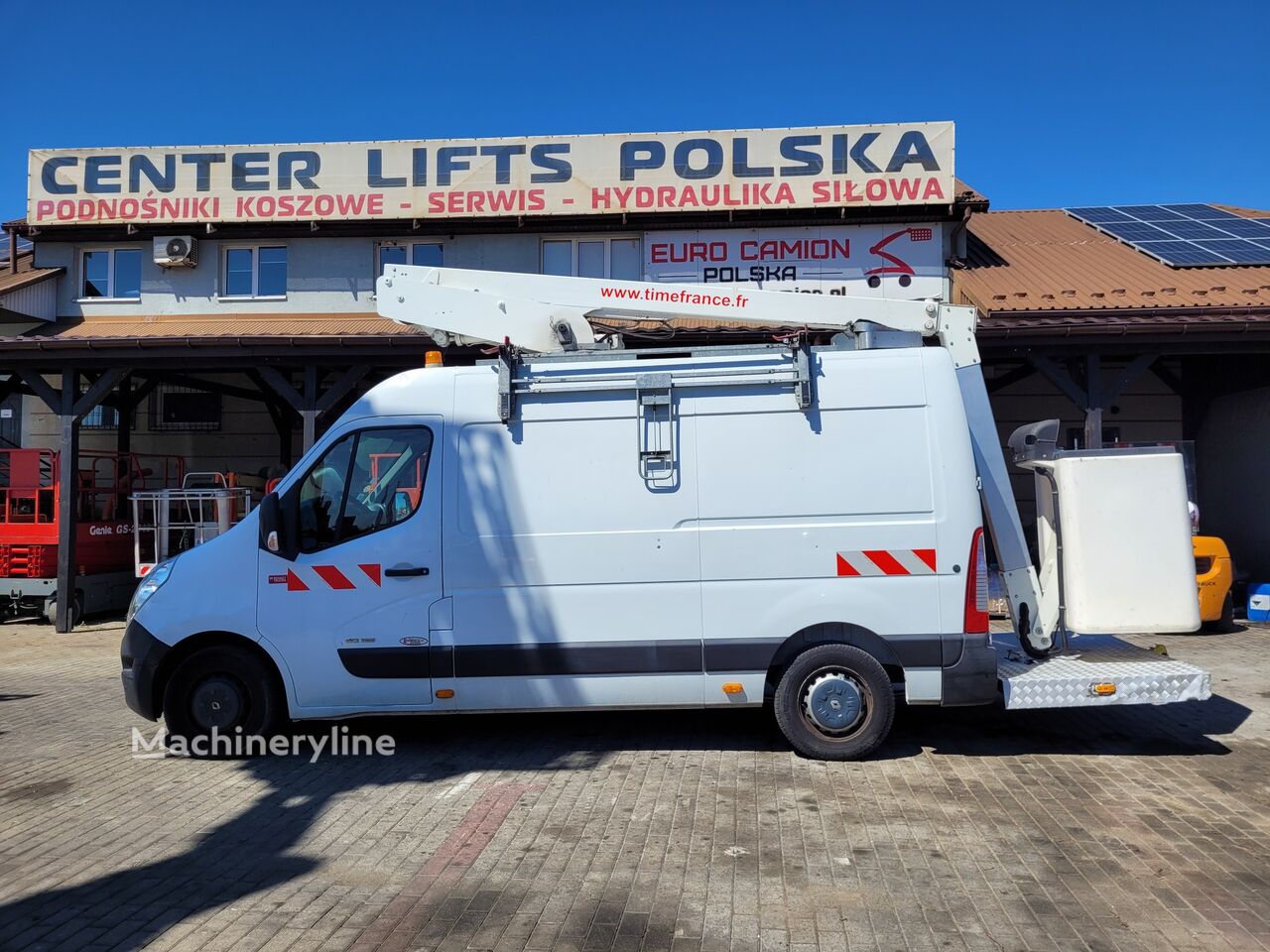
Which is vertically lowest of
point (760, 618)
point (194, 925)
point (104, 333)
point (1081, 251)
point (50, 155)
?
point (194, 925)

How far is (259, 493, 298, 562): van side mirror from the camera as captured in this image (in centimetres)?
557

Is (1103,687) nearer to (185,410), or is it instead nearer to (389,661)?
(389,661)

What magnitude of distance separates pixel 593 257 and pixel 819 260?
12.2ft

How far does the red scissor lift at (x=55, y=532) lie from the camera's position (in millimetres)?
12461

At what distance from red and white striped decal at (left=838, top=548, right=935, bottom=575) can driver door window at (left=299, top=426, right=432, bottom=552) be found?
287cm

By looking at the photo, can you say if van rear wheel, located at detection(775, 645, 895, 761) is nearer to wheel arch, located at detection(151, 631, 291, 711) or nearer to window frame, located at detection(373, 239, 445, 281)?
wheel arch, located at detection(151, 631, 291, 711)

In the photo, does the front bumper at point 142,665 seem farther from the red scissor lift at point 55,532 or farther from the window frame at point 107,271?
the window frame at point 107,271

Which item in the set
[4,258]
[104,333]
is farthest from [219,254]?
[4,258]

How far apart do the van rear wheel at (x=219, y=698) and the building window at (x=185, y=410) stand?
41.3ft

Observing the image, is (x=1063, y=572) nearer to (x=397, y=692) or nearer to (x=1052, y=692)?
(x=1052, y=692)

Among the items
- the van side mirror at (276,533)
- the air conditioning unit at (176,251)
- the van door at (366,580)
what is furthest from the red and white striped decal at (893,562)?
the air conditioning unit at (176,251)

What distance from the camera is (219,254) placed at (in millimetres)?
Result: 14594

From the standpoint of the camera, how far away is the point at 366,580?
555 cm

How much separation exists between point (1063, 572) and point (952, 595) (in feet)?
3.25
